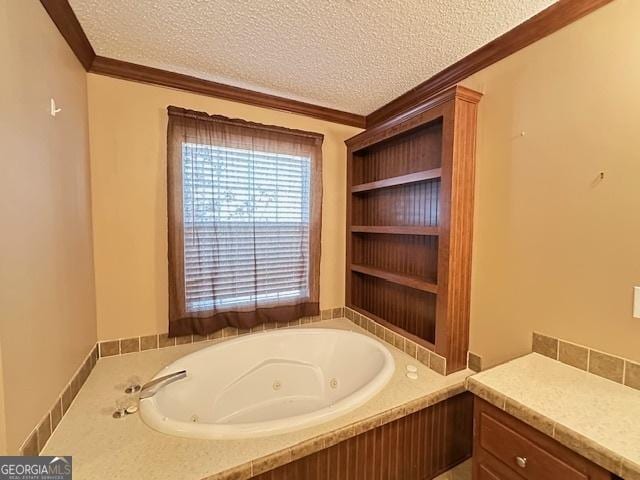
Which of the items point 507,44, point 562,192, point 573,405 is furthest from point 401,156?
point 573,405

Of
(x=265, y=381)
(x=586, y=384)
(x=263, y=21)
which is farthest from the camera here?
(x=265, y=381)

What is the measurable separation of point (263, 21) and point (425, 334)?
6.52 feet

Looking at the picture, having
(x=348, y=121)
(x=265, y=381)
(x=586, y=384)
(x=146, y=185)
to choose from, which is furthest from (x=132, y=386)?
(x=348, y=121)

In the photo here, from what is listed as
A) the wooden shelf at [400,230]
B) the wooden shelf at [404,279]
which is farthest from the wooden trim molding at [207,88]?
the wooden shelf at [404,279]

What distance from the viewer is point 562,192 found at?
1.22 m

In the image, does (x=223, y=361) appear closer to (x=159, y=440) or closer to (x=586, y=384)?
(x=159, y=440)

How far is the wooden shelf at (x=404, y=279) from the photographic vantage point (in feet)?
5.40

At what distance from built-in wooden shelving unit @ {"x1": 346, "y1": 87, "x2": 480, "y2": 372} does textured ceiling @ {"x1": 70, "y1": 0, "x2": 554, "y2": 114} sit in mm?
267

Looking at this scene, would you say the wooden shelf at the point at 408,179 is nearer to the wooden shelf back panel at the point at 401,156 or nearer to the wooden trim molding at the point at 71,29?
the wooden shelf back panel at the point at 401,156

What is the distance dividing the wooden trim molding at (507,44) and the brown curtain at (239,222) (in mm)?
836

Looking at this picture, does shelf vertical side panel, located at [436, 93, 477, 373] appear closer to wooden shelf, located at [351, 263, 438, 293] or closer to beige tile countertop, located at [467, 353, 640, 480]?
wooden shelf, located at [351, 263, 438, 293]

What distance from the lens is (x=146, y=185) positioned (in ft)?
5.86

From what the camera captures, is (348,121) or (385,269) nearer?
(385,269)

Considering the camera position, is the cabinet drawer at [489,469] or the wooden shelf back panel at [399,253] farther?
the wooden shelf back panel at [399,253]
